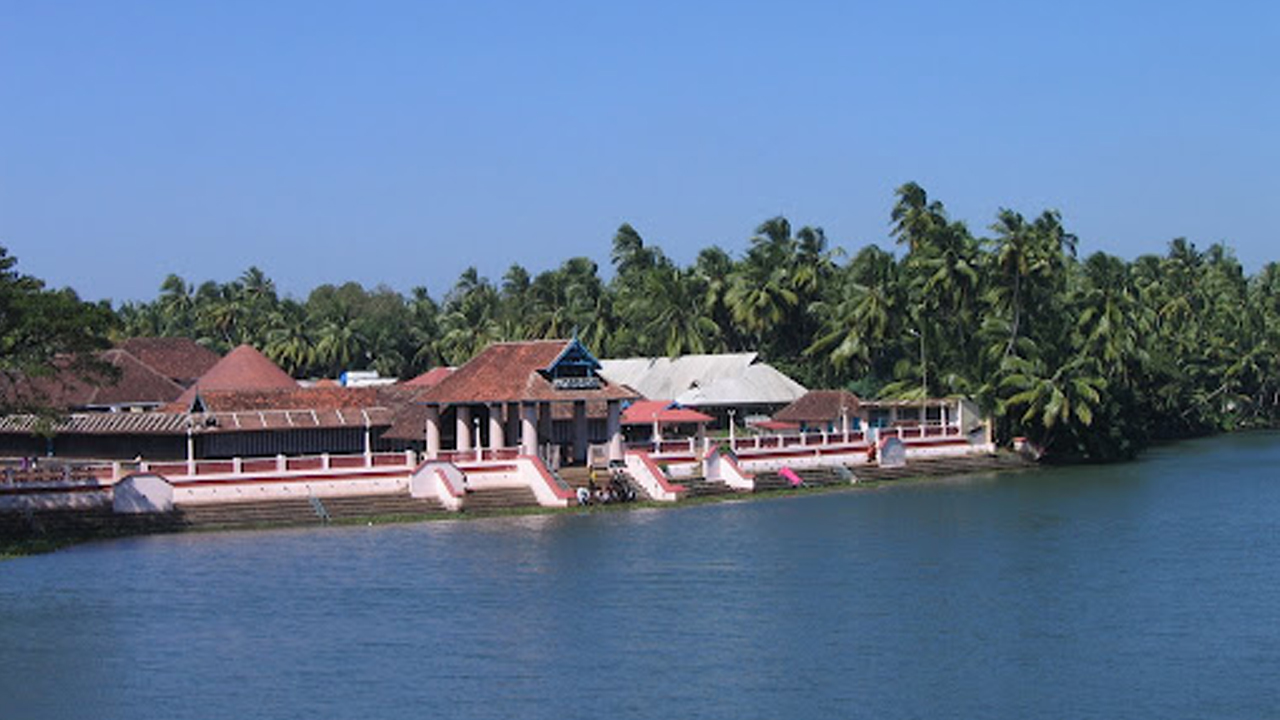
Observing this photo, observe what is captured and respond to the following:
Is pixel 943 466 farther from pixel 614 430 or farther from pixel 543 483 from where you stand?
pixel 543 483

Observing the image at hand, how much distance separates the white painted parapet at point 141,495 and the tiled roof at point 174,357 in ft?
76.0

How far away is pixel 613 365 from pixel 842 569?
139 feet

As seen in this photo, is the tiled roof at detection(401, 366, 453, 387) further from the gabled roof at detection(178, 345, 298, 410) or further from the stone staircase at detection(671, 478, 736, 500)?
the stone staircase at detection(671, 478, 736, 500)

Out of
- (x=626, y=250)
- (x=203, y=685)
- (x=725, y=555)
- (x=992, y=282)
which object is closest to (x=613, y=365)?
(x=626, y=250)

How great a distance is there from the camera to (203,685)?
22.1 meters

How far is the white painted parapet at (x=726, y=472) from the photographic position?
1720 inches

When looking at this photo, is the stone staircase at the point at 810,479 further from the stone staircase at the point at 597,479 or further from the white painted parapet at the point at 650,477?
the stone staircase at the point at 597,479

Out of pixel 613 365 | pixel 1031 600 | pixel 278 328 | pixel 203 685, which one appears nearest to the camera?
pixel 203 685

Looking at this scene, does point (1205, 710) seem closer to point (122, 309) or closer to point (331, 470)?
point (331, 470)

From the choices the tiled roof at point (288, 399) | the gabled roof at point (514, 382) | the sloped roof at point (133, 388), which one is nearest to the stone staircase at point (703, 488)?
the gabled roof at point (514, 382)

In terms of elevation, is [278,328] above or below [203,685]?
above

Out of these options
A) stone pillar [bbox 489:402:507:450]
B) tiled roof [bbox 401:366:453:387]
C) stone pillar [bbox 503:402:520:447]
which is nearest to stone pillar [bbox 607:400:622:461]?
stone pillar [bbox 503:402:520:447]

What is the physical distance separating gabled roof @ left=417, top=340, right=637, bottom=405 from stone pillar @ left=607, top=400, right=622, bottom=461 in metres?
0.53

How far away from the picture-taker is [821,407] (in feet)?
186
